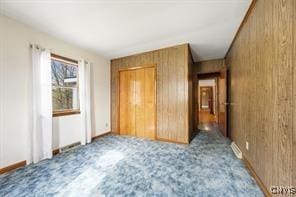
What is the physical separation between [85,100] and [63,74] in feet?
2.58

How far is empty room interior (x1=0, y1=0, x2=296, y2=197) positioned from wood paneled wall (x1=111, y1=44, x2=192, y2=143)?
0.08 ft

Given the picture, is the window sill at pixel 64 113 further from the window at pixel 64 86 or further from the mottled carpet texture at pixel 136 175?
the mottled carpet texture at pixel 136 175

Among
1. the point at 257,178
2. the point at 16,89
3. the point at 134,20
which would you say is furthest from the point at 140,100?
the point at 257,178

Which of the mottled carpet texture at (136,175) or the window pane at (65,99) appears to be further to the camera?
the window pane at (65,99)

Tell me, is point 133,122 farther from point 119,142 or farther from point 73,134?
point 73,134

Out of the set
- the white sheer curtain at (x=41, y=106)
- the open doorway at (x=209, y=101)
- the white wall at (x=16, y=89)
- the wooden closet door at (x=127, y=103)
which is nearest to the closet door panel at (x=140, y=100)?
the wooden closet door at (x=127, y=103)

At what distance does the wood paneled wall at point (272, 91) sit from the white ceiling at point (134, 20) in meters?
0.53

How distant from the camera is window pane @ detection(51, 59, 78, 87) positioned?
3172mm

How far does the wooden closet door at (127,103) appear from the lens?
431 centimetres

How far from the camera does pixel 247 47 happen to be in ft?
7.56

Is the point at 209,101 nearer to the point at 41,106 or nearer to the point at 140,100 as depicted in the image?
the point at 140,100

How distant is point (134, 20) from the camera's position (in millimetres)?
2395

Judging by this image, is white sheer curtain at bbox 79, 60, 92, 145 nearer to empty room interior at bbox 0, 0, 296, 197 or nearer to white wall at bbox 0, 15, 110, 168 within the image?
empty room interior at bbox 0, 0, 296, 197

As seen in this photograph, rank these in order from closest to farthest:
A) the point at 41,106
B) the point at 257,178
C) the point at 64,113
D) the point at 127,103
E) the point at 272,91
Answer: the point at 272,91 → the point at 257,178 → the point at 41,106 → the point at 64,113 → the point at 127,103
